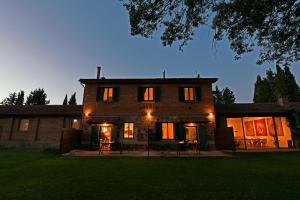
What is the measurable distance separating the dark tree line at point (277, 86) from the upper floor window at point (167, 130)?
26861 mm

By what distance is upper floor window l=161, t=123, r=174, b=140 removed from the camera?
44.9 feet

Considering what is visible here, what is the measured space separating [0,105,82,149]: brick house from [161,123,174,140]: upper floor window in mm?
7890

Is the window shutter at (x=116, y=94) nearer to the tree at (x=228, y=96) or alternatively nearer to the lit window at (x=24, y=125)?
the lit window at (x=24, y=125)

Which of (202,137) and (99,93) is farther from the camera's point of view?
(99,93)

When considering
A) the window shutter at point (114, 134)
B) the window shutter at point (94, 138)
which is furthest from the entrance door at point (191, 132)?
the window shutter at point (94, 138)

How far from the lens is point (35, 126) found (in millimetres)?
15953

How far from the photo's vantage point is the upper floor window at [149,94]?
14352 mm

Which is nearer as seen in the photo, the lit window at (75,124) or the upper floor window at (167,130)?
the upper floor window at (167,130)

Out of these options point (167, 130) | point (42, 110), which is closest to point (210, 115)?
point (167, 130)

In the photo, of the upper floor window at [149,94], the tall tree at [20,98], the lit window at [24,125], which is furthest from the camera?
the tall tree at [20,98]

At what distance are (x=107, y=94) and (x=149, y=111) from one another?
3950mm

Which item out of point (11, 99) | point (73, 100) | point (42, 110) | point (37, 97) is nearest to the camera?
point (42, 110)

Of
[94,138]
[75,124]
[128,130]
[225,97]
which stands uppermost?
[225,97]

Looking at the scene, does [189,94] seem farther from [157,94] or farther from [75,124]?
[75,124]
